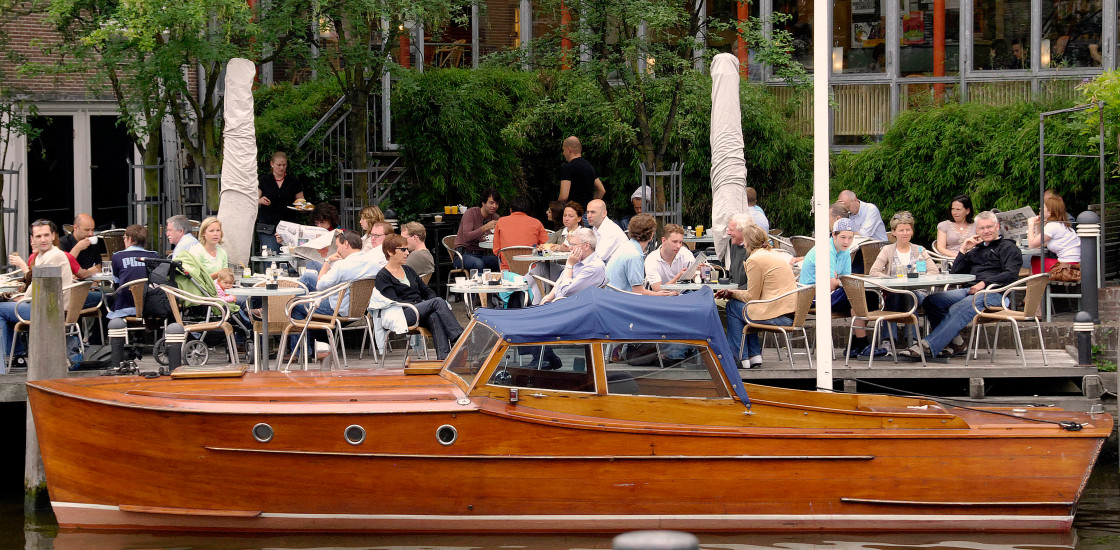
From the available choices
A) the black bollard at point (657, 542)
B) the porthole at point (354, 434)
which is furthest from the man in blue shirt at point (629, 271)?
the black bollard at point (657, 542)

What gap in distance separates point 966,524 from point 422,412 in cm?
374

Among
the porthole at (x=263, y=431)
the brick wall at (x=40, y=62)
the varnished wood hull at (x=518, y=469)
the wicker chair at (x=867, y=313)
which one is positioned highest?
the brick wall at (x=40, y=62)

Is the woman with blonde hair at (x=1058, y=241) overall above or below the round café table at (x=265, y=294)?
above

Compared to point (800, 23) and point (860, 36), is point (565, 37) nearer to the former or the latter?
point (800, 23)

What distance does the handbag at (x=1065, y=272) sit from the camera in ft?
41.2

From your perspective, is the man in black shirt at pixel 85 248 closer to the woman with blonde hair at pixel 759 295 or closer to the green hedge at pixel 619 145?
the green hedge at pixel 619 145

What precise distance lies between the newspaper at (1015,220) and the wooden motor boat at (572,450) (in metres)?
6.50

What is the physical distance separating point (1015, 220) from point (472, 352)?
8.72 m

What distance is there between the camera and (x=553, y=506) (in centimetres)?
840

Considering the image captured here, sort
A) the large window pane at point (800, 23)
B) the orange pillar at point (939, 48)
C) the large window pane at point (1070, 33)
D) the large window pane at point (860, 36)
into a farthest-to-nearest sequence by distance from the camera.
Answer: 1. the large window pane at point (800, 23)
2. the large window pane at point (860, 36)
3. the orange pillar at point (939, 48)
4. the large window pane at point (1070, 33)

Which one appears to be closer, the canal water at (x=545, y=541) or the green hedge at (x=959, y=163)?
the canal water at (x=545, y=541)

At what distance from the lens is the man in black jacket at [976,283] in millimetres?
10969

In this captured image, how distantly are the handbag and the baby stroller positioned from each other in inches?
311

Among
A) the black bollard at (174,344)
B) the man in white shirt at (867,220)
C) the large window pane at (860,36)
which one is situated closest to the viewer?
the black bollard at (174,344)
